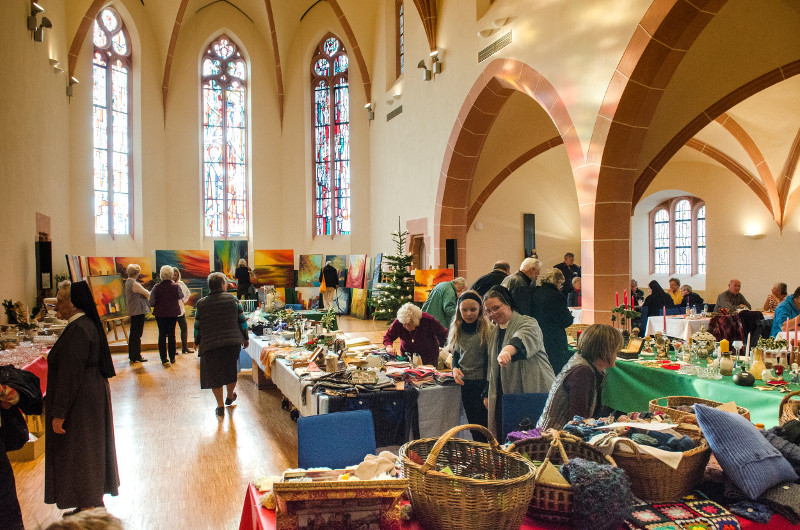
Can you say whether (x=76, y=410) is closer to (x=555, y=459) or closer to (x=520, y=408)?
(x=520, y=408)

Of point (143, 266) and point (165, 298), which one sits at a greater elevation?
point (143, 266)

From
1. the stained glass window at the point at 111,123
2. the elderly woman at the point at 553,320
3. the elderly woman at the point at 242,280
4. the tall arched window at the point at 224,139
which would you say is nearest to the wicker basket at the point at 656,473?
the elderly woman at the point at 553,320

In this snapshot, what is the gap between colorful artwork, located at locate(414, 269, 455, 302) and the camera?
1039cm

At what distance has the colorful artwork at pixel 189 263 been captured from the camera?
14.9m

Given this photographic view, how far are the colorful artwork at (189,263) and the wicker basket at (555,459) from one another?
13603mm

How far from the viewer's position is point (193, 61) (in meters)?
16.0

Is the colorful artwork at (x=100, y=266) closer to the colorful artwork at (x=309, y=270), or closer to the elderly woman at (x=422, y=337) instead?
the colorful artwork at (x=309, y=270)

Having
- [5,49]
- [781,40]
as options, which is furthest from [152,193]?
[781,40]

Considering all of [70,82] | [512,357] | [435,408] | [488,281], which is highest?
[70,82]

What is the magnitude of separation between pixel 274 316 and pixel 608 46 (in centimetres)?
507

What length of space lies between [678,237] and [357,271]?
786 centimetres

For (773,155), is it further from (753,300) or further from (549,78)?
(549,78)

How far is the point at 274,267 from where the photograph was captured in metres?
15.1

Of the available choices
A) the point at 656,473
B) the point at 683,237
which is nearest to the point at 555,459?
the point at 656,473
